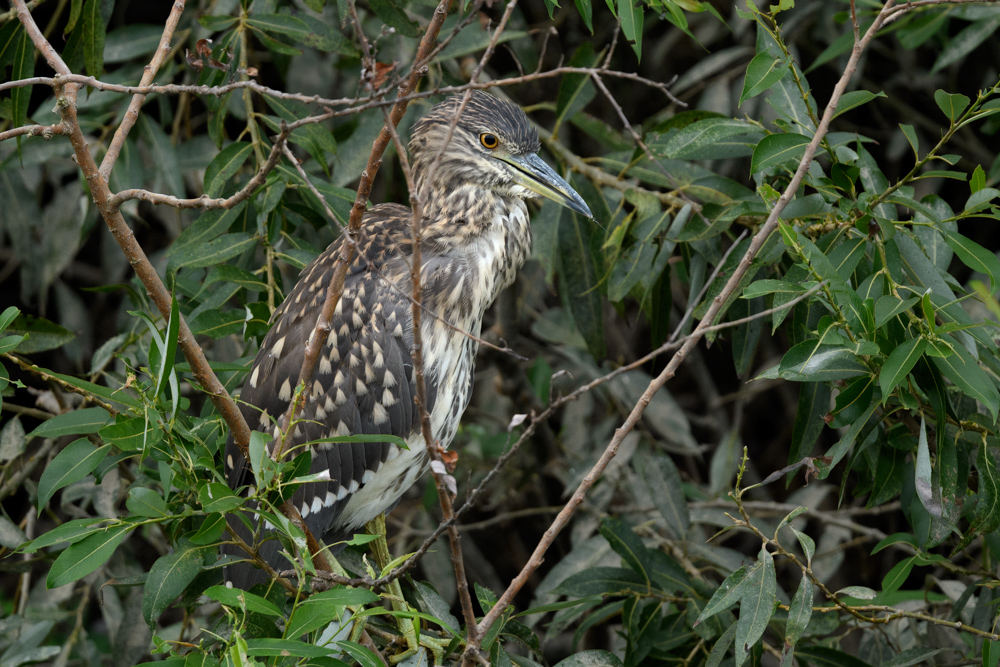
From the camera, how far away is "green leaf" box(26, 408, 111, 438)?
50.0 inches

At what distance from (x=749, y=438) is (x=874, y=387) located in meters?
2.35

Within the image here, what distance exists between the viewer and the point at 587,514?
2.52m

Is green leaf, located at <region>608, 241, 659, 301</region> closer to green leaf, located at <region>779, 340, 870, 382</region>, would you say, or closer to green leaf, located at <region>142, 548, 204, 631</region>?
green leaf, located at <region>779, 340, 870, 382</region>

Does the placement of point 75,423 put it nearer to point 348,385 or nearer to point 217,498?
point 217,498

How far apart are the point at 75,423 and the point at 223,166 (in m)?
0.74

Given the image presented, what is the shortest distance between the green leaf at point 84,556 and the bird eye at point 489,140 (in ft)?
3.65

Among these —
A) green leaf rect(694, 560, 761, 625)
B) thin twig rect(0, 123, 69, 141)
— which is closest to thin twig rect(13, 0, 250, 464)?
thin twig rect(0, 123, 69, 141)

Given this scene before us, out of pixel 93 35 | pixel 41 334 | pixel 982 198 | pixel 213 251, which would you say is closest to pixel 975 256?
pixel 982 198

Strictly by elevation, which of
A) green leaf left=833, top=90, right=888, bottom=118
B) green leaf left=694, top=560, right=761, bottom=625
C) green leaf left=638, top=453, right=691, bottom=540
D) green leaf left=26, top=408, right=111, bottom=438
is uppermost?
green leaf left=833, top=90, right=888, bottom=118

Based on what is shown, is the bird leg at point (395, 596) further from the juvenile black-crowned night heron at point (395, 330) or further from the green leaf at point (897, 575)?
the green leaf at point (897, 575)

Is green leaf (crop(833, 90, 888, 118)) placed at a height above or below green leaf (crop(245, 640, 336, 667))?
A: above

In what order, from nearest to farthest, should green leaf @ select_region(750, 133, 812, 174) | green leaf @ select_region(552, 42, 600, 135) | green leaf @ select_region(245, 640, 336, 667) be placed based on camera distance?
1. green leaf @ select_region(245, 640, 336, 667)
2. green leaf @ select_region(750, 133, 812, 174)
3. green leaf @ select_region(552, 42, 600, 135)

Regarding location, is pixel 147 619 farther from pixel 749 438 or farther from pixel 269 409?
pixel 749 438

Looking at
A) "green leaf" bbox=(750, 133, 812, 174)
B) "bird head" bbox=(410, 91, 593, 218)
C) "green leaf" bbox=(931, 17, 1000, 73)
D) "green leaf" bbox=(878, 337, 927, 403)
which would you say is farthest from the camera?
"green leaf" bbox=(931, 17, 1000, 73)
